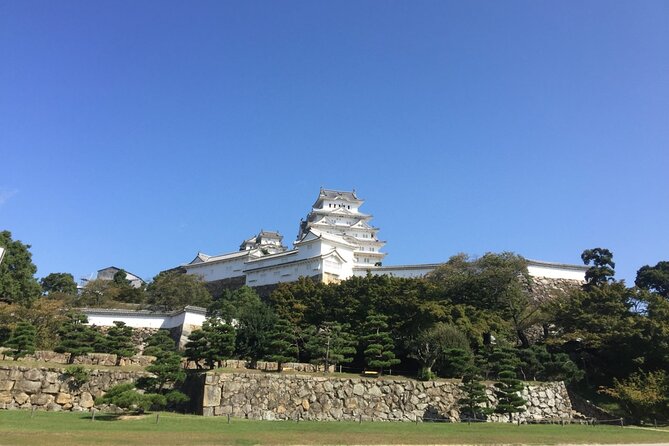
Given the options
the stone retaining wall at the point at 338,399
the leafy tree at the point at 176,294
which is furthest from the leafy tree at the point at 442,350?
the leafy tree at the point at 176,294

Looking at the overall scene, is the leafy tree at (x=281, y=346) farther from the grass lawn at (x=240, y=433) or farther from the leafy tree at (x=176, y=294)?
the leafy tree at (x=176, y=294)

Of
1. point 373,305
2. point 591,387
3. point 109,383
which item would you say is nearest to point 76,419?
point 109,383

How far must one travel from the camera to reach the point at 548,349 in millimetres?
26641

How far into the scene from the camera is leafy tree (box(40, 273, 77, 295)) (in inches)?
1612

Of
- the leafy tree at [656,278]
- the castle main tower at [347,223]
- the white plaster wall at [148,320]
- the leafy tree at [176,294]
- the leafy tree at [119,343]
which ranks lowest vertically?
the leafy tree at [119,343]

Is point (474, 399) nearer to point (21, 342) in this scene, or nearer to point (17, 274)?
point (21, 342)

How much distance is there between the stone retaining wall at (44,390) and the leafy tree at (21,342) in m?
1.50

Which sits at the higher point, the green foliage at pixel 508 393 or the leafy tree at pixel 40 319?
the leafy tree at pixel 40 319

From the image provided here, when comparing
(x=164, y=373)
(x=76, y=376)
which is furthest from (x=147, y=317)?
(x=164, y=373)

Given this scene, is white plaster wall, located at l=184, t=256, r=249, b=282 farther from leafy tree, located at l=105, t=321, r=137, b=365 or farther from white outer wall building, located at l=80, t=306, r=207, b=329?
leafy tree, located at l=105, t=321, r=137, b=365

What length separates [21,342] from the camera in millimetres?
18938

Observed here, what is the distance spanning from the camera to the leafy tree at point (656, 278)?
3759 cm

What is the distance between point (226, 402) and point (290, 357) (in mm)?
3623

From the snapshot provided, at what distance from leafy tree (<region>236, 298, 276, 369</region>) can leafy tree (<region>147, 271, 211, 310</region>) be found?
35.6 ft
